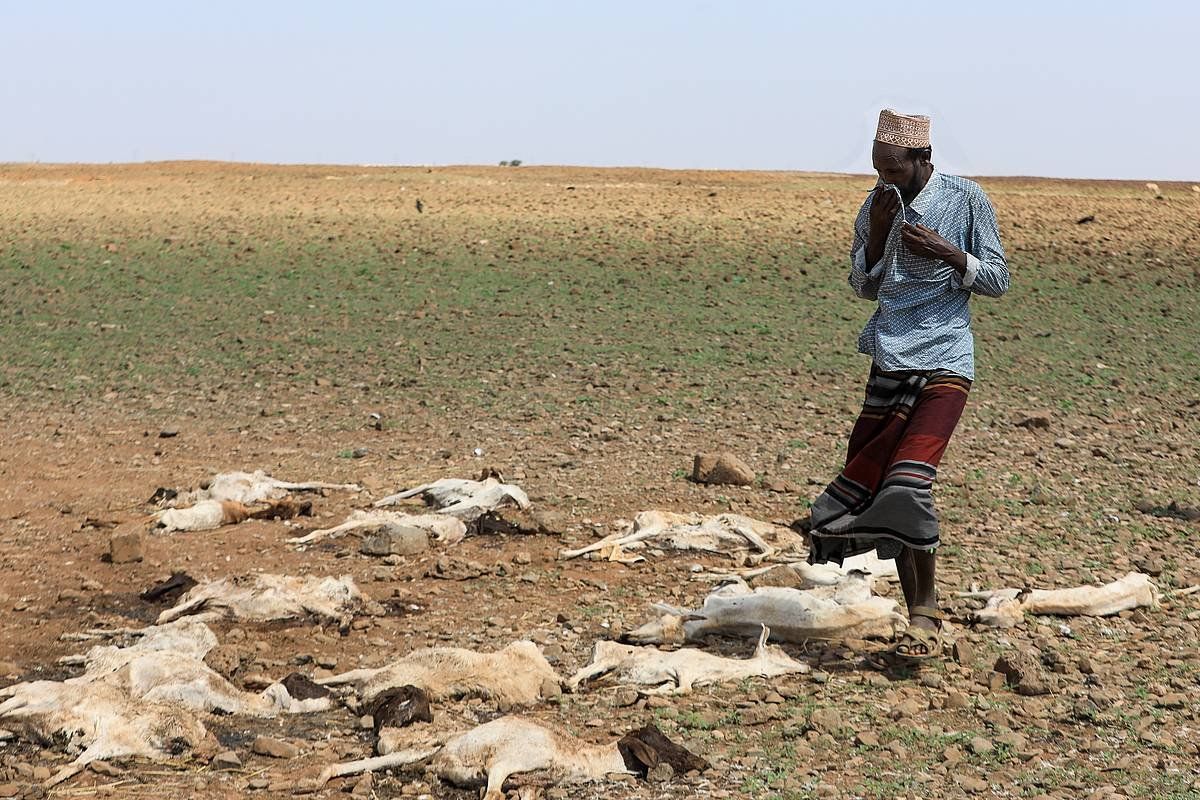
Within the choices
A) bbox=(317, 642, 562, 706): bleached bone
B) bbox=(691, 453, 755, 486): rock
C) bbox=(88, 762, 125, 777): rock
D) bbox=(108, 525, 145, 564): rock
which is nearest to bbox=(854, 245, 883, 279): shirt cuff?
bbox=(317, 642, 562, 706): bleached bone

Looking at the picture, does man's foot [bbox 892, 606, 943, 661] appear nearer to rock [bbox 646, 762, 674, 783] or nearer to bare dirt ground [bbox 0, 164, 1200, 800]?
bare dirt ground [bbox 0, 164, 1200, 800]

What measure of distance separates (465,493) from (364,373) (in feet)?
12.0

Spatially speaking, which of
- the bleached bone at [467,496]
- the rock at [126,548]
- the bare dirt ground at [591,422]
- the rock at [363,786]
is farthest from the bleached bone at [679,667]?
the rock at [126,548]

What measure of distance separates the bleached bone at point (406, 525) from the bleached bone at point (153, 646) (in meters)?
1.29

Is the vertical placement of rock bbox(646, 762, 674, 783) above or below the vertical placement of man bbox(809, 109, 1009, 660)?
below

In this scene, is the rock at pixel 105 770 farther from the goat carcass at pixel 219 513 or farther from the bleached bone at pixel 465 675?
the goat carcass at pixel 219 513

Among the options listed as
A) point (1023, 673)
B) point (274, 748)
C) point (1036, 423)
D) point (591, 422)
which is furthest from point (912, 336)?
point (1036, 423)

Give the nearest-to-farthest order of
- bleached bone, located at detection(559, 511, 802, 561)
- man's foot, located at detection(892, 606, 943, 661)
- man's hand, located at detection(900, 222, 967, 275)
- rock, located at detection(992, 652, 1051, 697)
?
rock, located at detection(992, 652, 1051, 697) → man's hand, located at detection(900, 222, 967, 275) → man's foot, located at detection(892, 606, 943, 661) → bleached bone, located at detection(559, 511, 802, 561)

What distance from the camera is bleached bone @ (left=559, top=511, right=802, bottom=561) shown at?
19.6 ft

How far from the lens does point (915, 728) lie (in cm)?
401

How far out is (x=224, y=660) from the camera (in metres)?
4.65

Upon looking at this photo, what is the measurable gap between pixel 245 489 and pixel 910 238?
12.4 feet

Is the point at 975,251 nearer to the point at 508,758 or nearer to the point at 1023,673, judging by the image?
the point at 1023,673

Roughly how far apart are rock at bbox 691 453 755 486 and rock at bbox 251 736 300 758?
349 cm
